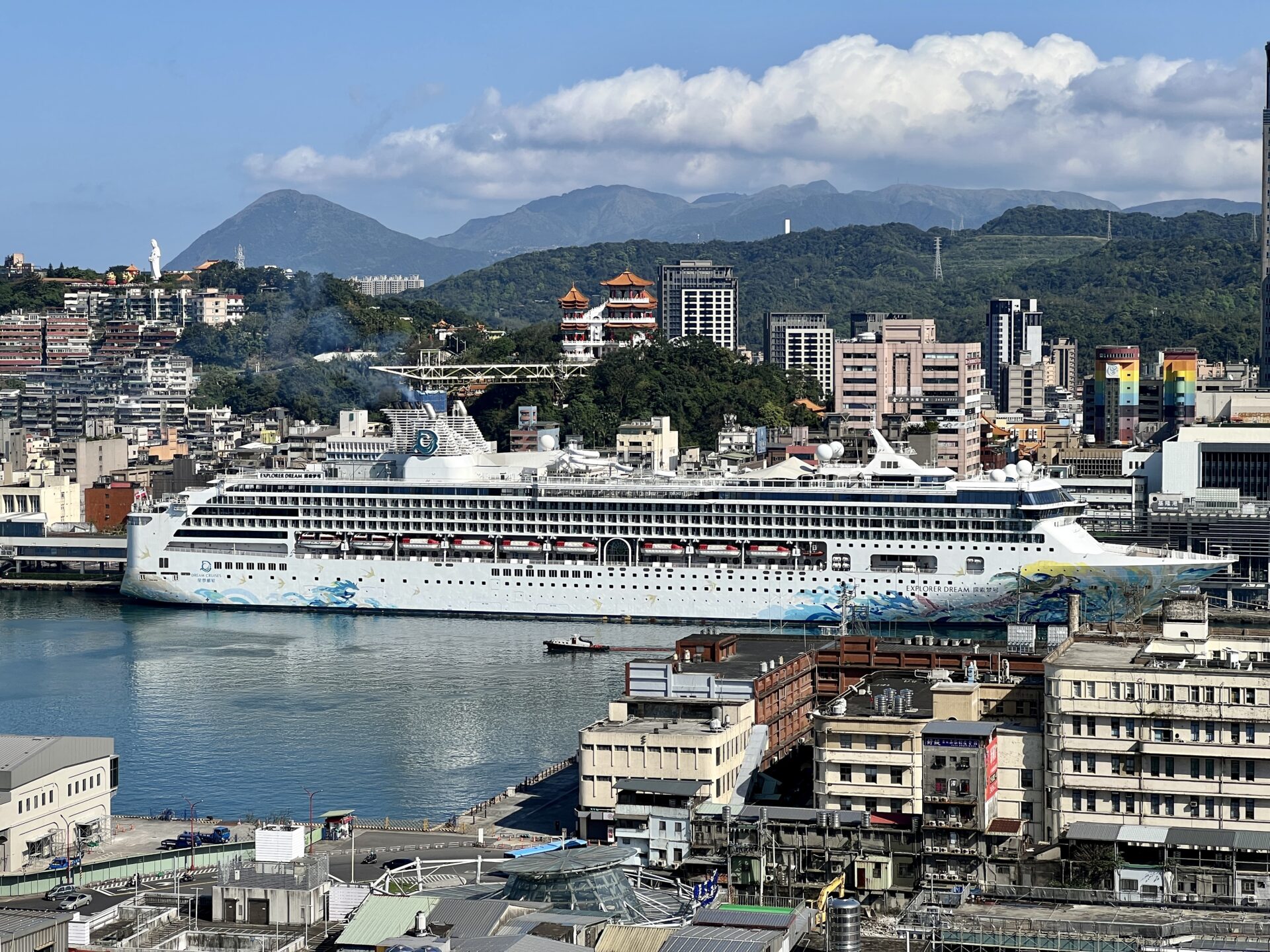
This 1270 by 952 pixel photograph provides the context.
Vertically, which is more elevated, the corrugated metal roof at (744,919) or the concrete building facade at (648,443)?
the concrete building facade at (648,443)

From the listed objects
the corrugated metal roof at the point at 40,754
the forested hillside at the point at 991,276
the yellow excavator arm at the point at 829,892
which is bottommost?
the yellow excavator arm at the point at 829,892

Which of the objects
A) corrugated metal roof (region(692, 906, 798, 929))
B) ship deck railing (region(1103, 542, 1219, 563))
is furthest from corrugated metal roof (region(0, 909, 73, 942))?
ship deck railing (region(1103, 542, 1219, 563))

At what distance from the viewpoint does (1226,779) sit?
2308 centimetres

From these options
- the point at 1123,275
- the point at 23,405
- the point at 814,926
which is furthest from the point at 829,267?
the point at 814,926

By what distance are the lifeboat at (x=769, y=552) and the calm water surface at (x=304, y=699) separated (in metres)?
2.40

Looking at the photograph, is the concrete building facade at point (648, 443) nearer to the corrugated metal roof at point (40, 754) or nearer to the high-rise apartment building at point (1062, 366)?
the corrugated metal roof at point (40, 754)

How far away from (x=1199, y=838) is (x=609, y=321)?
74173 millimetres

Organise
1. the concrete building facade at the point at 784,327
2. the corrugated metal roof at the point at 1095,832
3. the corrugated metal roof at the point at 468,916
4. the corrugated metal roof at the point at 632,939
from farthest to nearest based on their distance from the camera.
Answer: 1. the concrete building facade at the point at 784,327
2. the corrugated metal roof at the point at 1095,832
3. the corrugated metal roof at the point at 468,916
4. the corrugated metal roof at the point at 632,939

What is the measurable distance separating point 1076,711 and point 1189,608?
17.3ft

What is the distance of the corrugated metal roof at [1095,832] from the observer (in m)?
22.4

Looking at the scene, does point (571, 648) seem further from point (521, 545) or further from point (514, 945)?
point (514, 945)

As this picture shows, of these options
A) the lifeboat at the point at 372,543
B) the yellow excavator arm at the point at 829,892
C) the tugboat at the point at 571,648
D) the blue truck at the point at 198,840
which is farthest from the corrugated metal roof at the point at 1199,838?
the lifeboat at the point at 372,543

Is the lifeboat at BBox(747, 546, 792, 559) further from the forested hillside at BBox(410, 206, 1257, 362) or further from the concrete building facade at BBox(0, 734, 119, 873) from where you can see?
the forested hillside at BBox(410, 206, 1257, 362)

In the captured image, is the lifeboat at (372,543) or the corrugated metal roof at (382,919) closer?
the corrugated metal roof at (382,919)
